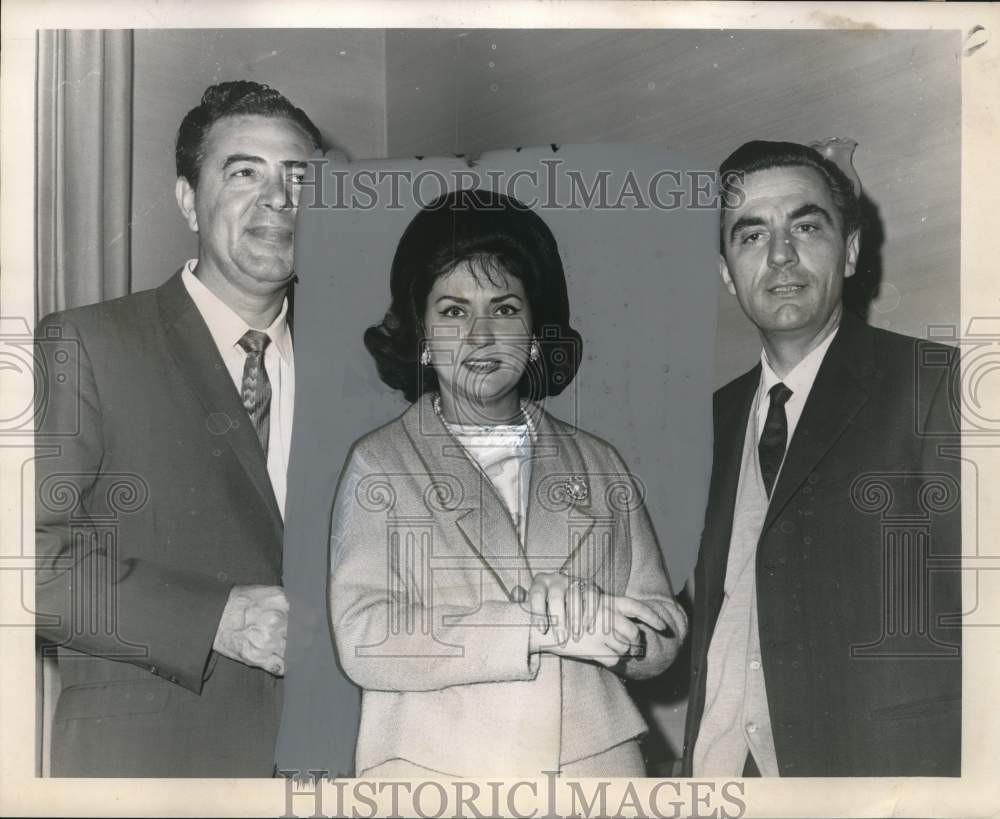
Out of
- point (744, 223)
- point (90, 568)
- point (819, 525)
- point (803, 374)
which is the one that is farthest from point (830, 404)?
point (90, 568)

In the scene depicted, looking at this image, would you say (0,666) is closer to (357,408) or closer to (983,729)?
(357,408)

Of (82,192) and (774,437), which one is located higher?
(82,192)

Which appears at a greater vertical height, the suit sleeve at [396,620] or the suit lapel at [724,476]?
the suit lapel at [724,476]

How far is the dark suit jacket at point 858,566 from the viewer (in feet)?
8.59

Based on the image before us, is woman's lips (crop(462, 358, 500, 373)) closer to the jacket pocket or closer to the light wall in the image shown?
the light wall

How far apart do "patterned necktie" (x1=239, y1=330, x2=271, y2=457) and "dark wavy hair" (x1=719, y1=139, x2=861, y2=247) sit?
1.05 m

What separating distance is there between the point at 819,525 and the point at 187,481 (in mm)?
1368

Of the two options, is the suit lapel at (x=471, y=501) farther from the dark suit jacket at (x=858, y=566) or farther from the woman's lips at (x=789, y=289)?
the woman's lips at (x=789, y=289)

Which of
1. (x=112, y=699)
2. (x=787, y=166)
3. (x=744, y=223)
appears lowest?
(x=112, y=699)

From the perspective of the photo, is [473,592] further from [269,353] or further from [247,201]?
[247,201]

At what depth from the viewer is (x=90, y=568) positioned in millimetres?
2637

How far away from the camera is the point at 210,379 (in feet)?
8.68

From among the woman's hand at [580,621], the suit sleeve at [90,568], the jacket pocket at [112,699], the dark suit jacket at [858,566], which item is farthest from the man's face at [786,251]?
the jacket pocket at [112,699]

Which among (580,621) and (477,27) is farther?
(477,27)
